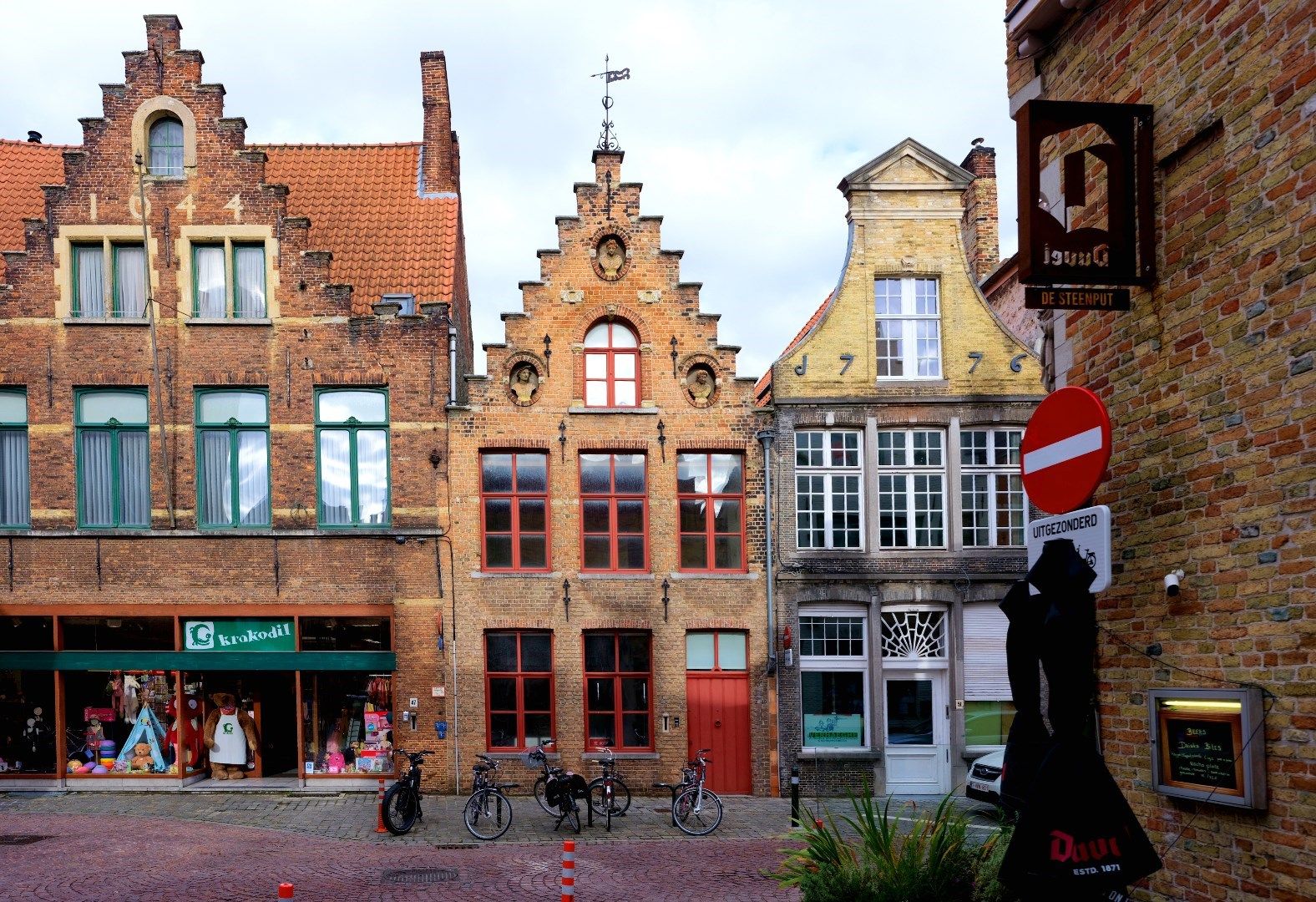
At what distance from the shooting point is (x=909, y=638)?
60.6 ft

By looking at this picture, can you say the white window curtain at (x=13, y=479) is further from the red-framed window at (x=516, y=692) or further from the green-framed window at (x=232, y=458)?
the red-framed window at (x=516, y=692)

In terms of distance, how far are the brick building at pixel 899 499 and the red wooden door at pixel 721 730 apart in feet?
2.28

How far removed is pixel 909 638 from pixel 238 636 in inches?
421

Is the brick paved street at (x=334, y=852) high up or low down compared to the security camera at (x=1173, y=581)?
down

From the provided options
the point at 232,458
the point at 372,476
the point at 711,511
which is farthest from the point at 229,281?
the point at 711,511

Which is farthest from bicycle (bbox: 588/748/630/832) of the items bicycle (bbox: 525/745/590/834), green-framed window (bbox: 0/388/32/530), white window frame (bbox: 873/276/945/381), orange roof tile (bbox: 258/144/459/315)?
green-framed window (bbox: 0/388/32/530)

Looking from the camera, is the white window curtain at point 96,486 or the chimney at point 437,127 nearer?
the white window curtain at point 96,486

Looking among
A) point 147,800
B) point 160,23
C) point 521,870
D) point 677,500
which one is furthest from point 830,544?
point 160,23

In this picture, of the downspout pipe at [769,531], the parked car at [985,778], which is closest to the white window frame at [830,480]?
the downspout pipe at [769,531]

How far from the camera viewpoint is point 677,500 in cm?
1852

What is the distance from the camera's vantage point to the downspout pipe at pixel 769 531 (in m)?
18.1

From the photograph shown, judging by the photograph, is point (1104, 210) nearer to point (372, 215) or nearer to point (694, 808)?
point (694, 808)

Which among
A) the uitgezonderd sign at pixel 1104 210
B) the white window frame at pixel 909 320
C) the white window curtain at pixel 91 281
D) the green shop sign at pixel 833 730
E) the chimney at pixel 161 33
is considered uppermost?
the chimney at pixel 161 33

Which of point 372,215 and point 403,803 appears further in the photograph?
point 372,215
